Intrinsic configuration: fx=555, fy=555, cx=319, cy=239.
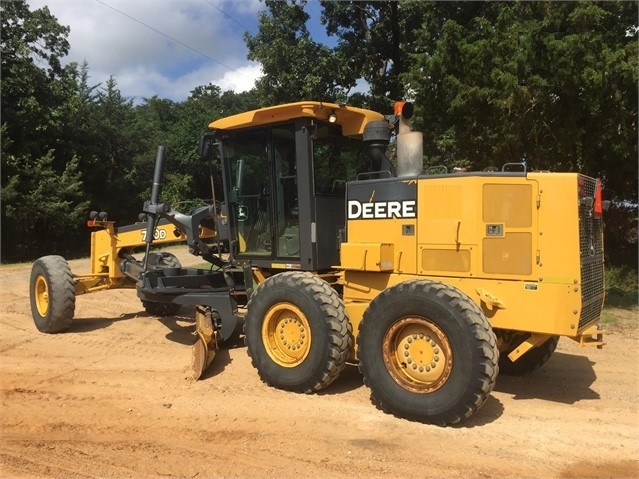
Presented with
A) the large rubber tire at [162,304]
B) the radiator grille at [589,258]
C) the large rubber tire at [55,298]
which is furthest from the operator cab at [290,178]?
the large rubber tire at [55,298]

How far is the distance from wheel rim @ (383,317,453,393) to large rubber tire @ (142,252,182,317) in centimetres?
517

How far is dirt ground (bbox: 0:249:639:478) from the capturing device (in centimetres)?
392

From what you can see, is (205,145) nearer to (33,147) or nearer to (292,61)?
(292,61)

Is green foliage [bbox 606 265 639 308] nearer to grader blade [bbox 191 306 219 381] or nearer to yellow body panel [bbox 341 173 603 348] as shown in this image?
yellow body panel [bbox 341 173 603 348]

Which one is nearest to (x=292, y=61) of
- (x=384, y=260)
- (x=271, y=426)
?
(x=384, y=260)

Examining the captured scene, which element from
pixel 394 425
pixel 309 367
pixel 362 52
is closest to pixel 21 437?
pixel 309 367

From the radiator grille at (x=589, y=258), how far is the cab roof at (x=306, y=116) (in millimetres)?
2503

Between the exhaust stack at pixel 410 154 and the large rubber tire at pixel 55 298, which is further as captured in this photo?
the large rubber tire at pixel 55 298

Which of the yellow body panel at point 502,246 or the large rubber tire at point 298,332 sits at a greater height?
the yellow body panel at point 502,246

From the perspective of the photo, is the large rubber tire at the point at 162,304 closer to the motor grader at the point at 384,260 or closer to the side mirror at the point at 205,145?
the motor grader at the point at 384,260

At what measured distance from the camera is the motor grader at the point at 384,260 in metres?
4.65

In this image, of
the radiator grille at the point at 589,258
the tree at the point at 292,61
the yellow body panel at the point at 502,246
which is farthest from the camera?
the tree at the point at 292,61

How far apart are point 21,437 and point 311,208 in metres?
3.38

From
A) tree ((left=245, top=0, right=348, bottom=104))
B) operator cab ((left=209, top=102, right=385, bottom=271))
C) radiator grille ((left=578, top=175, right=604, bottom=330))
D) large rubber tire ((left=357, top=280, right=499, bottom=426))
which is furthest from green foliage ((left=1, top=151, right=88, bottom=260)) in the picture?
radiator grille ((left=578, top=175, right=604, bottom=330))
